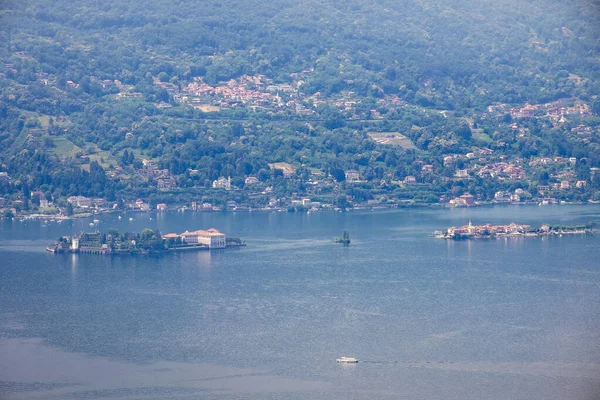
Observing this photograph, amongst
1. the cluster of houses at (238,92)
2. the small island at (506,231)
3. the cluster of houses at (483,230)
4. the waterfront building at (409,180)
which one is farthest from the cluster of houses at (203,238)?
the cluster of houses at (238,92)

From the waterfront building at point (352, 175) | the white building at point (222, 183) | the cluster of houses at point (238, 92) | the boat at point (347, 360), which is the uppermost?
the cluster of houses at point (238, 92)

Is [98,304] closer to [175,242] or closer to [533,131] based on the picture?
[175,242]

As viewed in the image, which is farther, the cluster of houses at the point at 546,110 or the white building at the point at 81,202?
the cluster of houses at the point at 546,110

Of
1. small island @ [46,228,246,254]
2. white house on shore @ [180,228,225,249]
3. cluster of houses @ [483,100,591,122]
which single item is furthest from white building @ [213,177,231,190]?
cluster of houses @ [483,100,591,122]

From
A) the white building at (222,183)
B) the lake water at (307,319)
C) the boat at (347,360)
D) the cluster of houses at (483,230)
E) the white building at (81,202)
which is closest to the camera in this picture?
the lake water at (307,319)

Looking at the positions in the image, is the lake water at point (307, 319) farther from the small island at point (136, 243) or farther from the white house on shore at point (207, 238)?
the white house on shore at point (207, 238)

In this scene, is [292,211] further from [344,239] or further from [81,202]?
[344,239]
